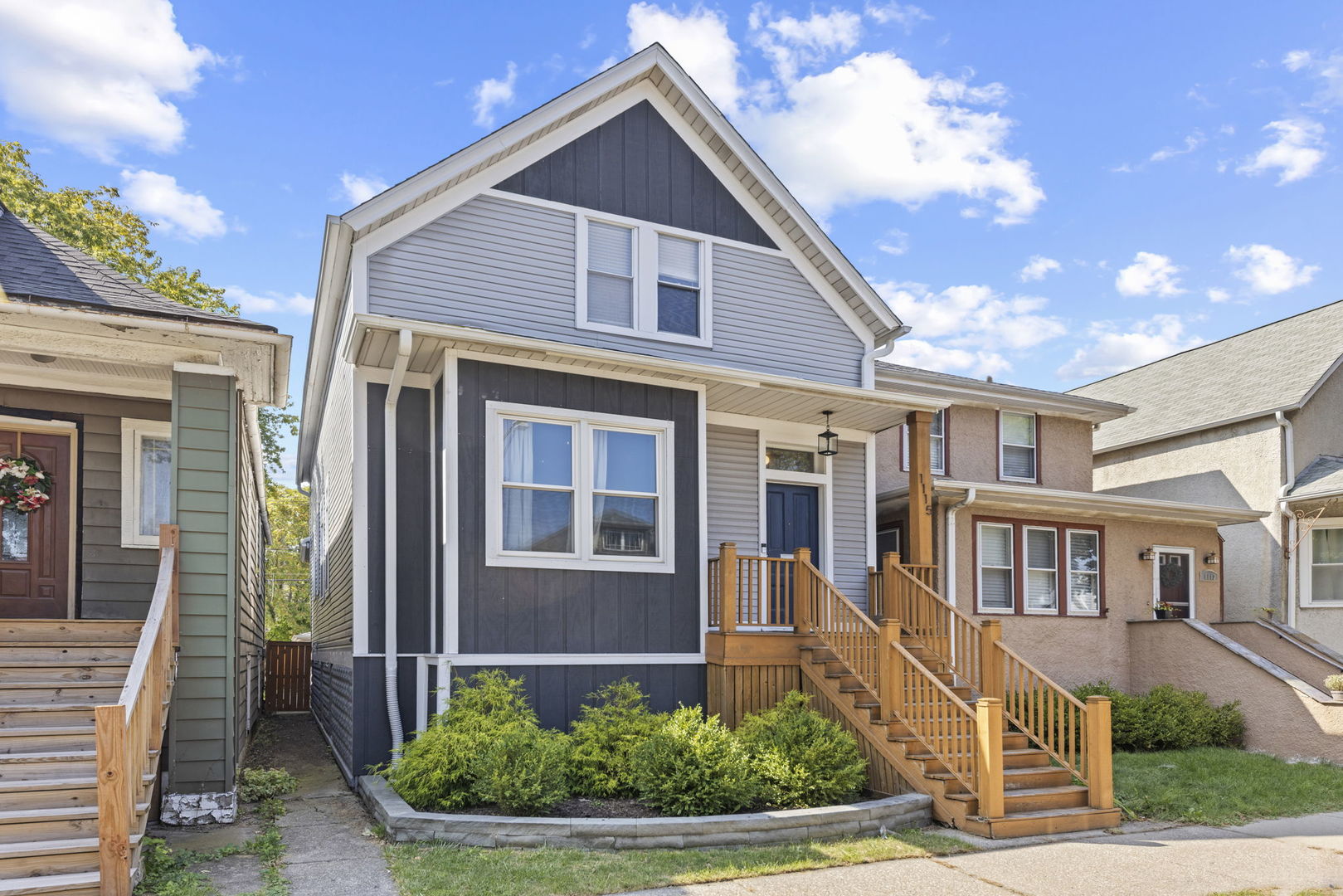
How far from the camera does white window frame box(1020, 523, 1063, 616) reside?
14352mm

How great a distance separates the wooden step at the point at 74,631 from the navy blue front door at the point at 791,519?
6.93 metres

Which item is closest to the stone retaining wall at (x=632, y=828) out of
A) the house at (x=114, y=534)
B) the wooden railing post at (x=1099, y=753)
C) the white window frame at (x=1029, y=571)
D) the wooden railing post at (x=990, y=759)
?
the wooden railing post at (x=990, y=759)

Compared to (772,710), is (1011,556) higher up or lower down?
higher up

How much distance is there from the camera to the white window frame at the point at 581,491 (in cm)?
901

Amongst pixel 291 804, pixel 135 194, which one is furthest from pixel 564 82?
pixel 135 194

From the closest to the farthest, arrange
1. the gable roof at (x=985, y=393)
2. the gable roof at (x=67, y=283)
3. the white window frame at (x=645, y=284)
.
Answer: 1. the gable roof at (x=67, y=283)
2. the white window frame at (x=645, y=284)
3. the gable roof at (x=985, y=393)

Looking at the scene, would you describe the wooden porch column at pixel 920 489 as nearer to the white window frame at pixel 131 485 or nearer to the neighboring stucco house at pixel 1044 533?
the neighboring stucco house at pixel 1044 533

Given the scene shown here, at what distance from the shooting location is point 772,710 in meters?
9.02

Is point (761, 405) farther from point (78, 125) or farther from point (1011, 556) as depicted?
point (78, 125)

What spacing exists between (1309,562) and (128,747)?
1820 centimetres

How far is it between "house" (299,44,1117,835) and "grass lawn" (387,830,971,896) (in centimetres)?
149

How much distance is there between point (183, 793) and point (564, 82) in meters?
8.13

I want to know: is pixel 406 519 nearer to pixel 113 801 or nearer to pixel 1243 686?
pixel 113 801

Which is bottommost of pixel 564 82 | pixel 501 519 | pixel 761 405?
pixel 501 519
